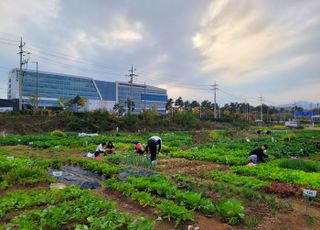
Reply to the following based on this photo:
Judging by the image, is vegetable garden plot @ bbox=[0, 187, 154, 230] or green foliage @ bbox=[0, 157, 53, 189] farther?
green foliage @ bbox=[0, 157, 53, 189]

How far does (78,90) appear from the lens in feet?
343

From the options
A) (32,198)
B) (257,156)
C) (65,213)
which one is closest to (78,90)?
(257,156)

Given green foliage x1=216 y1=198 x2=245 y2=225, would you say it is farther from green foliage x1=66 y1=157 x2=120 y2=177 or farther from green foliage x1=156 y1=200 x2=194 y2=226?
green foliage x1=66 y1=157 x2=120 y2=177

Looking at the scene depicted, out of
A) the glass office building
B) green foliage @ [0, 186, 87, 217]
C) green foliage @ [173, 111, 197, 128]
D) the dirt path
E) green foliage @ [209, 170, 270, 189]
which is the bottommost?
the dirt path

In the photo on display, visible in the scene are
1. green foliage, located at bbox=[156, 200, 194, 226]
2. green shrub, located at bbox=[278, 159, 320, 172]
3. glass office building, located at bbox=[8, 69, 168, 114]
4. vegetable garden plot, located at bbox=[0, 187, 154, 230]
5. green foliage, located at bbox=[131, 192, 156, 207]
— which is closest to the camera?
vegetable garden plot, located at bbox=[0, 187, 154, 230]

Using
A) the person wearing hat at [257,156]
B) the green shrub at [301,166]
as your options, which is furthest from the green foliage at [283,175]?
the person wearing hat at [257,156]

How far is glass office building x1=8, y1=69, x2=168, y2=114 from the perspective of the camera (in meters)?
90.9

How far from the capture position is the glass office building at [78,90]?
90.9m

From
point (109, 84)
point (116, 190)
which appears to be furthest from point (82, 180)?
point (109, 84)

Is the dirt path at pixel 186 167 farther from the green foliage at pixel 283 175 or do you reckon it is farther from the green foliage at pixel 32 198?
the green foliage at pixel 32 198

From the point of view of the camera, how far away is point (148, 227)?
446 centimetres

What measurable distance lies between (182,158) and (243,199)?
301 inches

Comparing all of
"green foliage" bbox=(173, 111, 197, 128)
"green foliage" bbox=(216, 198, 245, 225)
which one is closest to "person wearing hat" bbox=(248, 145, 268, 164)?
"green foliage" bbox=(216, 198, 245, 225)

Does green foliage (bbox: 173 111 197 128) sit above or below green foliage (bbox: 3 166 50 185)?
above
